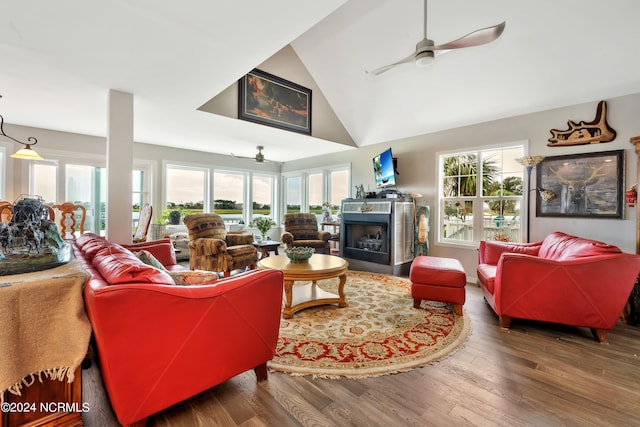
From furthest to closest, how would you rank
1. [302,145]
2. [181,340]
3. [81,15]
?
[302,145] → [81,15] → [181,340]

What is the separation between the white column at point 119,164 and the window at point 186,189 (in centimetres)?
299

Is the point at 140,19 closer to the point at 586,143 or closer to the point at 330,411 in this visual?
the point at 330,411

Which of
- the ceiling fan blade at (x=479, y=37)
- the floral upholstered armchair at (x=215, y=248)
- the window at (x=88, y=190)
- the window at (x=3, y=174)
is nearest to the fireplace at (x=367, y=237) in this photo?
the floral upholstered armchair at (x=215, y=248)

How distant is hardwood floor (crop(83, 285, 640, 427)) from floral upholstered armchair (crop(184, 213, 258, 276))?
81.9 inches

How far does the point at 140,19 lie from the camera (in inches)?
80.2

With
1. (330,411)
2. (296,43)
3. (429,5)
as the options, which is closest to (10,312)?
(330,411)

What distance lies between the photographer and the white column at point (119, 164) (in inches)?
120

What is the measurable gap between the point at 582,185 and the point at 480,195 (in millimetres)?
1189

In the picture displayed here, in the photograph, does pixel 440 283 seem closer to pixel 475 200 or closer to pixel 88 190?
pixel 475 200

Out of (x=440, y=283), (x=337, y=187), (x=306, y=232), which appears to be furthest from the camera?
(x=337, y=187)

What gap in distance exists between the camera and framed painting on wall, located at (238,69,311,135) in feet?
13.5

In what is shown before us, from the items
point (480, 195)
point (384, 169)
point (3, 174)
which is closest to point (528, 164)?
point (480, 195)

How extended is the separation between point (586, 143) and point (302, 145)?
4.34 meters

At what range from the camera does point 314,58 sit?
4.67 metres
